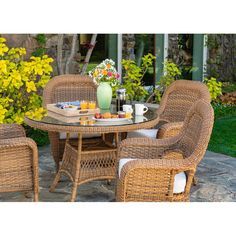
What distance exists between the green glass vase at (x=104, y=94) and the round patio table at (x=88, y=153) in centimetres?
33

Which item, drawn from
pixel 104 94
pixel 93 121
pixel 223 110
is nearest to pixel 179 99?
pixel 104 94

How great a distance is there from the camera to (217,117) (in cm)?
947

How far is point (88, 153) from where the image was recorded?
4973 millimetres

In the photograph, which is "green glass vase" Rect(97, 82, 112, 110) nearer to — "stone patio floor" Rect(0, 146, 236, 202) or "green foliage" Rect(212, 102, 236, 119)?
"stone patio floor" Rect(0, 146, 236, 202)

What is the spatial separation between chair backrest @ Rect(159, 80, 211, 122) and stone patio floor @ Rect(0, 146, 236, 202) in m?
0.68

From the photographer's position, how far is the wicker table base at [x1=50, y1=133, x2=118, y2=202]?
16.1ft

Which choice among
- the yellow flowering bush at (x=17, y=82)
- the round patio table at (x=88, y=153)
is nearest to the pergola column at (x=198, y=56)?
the yellow flowering bush at (x=17, y=82)

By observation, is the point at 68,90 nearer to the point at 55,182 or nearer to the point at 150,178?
the point at 55,182

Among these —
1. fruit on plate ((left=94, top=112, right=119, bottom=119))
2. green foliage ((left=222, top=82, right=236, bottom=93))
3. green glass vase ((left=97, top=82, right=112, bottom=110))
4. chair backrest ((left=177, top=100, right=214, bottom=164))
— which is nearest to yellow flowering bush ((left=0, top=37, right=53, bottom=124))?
green glass vase ((left=97, top=82, right=112, bottom=110))

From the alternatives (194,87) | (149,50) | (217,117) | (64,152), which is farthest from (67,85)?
(149,50)

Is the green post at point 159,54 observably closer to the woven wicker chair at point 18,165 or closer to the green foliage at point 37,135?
the green foliage at point 37,135

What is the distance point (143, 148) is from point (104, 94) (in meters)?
0.93
